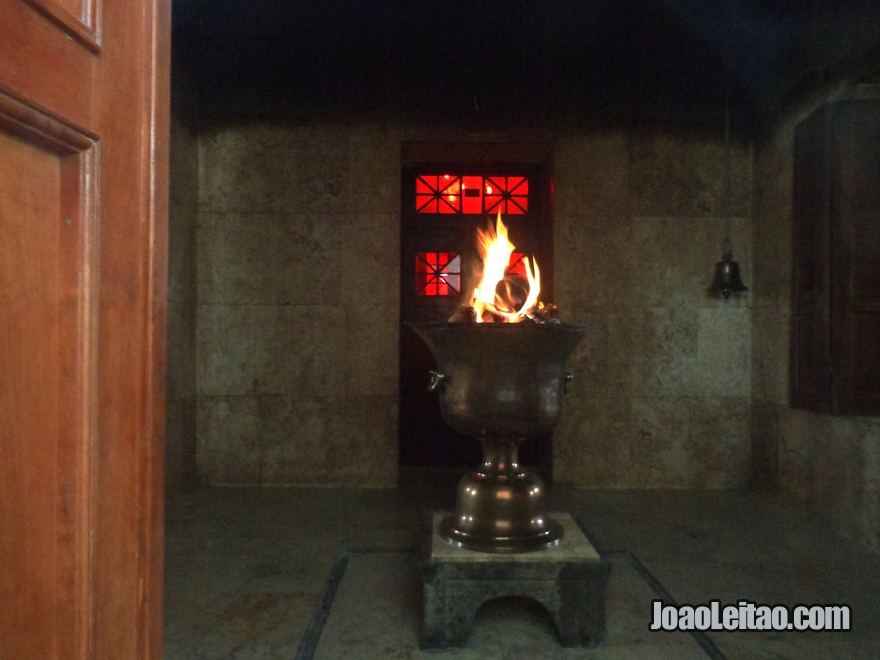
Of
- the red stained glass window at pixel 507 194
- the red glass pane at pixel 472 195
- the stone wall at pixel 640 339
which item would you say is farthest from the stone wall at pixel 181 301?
the stone wall at pixel 640 339

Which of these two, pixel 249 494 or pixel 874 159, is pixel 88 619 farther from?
pixel 874 159

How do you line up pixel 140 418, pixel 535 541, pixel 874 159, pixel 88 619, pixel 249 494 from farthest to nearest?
pixel 249 494
pixel 874 159
pixel 535 541
pixel 140 418
pixel 88 619

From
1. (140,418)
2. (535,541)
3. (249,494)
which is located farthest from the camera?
(249,494)

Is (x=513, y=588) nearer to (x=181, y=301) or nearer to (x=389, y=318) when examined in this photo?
(x=389, y=318)

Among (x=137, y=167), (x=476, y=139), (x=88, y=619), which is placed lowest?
(x=88, y=619)

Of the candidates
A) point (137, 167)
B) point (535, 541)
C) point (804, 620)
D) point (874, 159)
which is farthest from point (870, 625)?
point (137, 167)

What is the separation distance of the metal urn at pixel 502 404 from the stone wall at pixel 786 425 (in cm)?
261

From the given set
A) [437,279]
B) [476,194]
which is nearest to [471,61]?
[476,194]

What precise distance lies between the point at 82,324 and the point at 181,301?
5097 mm

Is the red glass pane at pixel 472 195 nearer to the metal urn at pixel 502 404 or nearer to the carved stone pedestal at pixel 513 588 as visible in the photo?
the metal urn at pixel 502 404

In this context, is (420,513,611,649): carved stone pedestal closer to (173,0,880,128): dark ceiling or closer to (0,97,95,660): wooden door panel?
(0,97,95,660): wooden door panel

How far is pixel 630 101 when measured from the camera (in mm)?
6168

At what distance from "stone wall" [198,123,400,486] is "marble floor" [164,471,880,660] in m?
0.40

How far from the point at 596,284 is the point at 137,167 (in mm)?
5431
